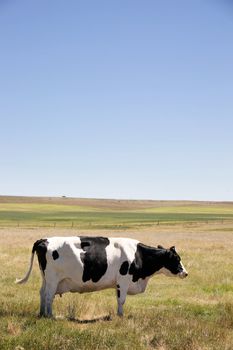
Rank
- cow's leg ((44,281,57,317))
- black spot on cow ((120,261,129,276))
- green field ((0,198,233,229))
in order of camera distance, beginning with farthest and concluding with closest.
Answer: green field ((0,198,233,229)) < black spot on cow ((120,261,129,276)) < cow's leg ((44,281,57,317))

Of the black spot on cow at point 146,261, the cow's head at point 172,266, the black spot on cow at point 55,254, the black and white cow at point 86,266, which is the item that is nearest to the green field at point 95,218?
the cow's head at point 172,266

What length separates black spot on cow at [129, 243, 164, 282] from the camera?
11609mm

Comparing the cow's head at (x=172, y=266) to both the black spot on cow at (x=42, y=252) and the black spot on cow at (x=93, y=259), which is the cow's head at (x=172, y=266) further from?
the black spot on cow at (x=42, y=252)

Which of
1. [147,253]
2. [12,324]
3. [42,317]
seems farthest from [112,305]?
[12,324]

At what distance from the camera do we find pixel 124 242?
11.6 metres

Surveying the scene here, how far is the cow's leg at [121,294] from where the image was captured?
10898 mm

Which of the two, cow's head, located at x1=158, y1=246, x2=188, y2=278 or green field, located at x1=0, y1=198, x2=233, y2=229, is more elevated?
cow's head, located at x1=158, y1=246, x2=188, y2=278

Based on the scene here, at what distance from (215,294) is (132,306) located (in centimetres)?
371

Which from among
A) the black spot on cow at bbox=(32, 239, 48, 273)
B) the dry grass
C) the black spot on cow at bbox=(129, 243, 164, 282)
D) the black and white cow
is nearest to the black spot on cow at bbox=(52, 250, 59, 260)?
the black and white cow

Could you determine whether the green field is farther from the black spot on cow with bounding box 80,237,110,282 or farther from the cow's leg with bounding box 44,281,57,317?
the cow's leg with bounding box 44,281,57,317

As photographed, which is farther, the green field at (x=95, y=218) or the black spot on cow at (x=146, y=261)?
the green field at (x=95, y=218)

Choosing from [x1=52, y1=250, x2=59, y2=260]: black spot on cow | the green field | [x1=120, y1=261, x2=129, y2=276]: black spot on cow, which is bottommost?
the green field

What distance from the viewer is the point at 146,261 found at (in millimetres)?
11953

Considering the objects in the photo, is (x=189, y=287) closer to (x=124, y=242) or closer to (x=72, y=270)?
(x=124, y=242)
